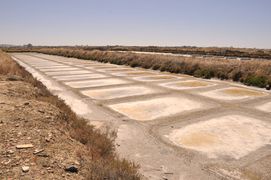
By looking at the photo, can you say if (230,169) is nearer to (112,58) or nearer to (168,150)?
(168,150)

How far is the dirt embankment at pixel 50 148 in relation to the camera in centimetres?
432

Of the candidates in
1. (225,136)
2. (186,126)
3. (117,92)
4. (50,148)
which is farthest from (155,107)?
(50,148)

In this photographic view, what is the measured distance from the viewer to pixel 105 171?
14.0ft

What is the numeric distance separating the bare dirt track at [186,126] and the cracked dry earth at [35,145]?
1.70 meters

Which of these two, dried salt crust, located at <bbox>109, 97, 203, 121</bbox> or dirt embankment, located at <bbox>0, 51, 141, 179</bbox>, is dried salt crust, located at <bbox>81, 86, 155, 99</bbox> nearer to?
dried salt crust, located at <bbox>109, 97, 203, 121</bbox>

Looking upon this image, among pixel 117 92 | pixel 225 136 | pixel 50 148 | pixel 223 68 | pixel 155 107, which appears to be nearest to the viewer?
pixel 50 148

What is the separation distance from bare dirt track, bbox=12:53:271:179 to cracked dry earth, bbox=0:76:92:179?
1.70 meters

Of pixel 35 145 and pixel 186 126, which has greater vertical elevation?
pixel 35 145

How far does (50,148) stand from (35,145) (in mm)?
302

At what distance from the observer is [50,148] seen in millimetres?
5176

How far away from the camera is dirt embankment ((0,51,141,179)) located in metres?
4.32

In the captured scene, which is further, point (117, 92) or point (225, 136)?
point (117, 92)

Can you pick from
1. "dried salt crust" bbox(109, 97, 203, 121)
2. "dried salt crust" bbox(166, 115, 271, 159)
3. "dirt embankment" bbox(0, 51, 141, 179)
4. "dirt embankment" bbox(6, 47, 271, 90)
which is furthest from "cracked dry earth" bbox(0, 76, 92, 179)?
"dirt embankment" bbox(6, 47, 271, 90)

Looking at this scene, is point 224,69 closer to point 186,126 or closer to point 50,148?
point 186,126
